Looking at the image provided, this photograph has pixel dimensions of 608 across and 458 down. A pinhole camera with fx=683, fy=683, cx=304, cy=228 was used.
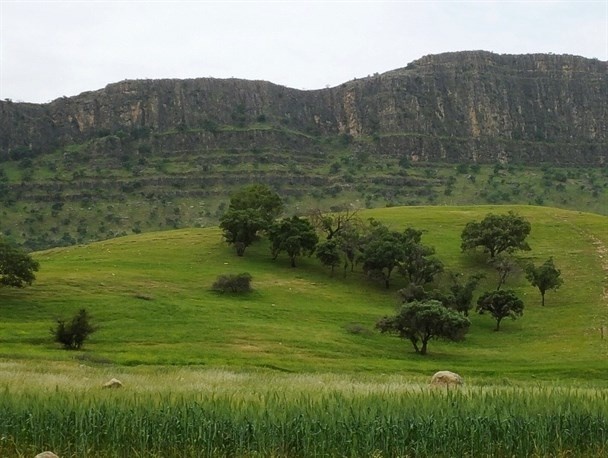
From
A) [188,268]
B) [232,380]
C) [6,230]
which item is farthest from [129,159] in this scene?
[232,380]

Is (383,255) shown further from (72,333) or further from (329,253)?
(72,333)

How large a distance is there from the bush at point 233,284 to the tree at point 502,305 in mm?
23084

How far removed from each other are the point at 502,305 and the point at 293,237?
28339 millimetres

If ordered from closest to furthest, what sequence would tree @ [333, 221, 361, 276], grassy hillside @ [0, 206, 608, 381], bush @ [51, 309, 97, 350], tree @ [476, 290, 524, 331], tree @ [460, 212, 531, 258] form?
grassy hillside @ [0, 206, 608, 381] < bush @ [51, 309, 97, 350] < tree @ [476, 290, 524, 331] < tree @ [460, 212, 531, 258] < tree @ [333, 221, 361, 276]

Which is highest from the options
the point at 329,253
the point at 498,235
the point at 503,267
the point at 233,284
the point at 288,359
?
the point at 498,235

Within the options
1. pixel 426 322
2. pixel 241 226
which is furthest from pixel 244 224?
pixel 426 322

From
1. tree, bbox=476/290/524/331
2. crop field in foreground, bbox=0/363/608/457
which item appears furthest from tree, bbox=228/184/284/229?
crop field in foreground, bbox=0/363/608/457

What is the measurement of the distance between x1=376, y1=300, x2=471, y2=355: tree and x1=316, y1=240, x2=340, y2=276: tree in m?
29.1

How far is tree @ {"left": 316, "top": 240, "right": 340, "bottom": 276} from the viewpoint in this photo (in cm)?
8081

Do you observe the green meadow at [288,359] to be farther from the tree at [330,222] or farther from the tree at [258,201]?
the tree at [258,201]

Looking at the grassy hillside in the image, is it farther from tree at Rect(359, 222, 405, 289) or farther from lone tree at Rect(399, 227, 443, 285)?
lone tree at Rect(399, 227, 443, 285)

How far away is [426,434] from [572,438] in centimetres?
309

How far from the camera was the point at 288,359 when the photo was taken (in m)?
43.1

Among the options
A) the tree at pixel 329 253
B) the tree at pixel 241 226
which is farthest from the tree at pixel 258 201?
the tree at pixel 329 253
